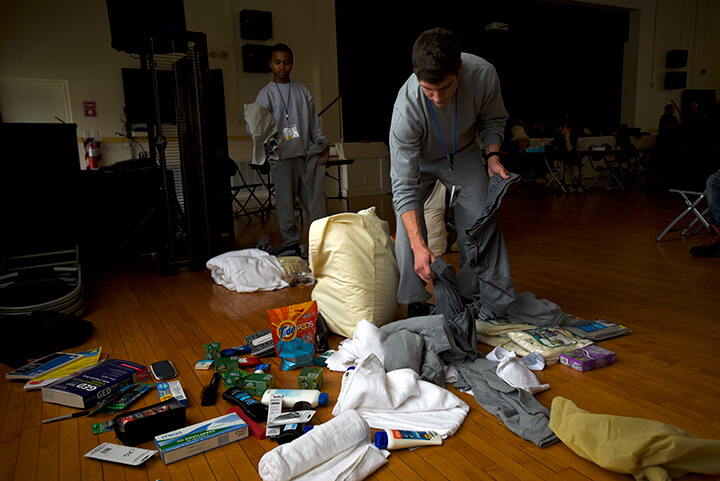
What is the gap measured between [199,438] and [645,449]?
133cm

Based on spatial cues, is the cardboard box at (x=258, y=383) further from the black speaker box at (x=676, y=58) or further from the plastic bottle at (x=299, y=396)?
the black speaker box at (x=676, y=58)

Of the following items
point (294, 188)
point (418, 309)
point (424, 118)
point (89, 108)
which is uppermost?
point (89, 108)

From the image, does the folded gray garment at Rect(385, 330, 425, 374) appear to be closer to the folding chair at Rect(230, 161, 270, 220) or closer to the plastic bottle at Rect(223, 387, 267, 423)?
the plastic bottle at Rect(223, 387, 267, 423)

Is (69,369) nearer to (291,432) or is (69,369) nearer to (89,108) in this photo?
(291,432)

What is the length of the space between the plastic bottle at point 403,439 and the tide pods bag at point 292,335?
702 millimetres

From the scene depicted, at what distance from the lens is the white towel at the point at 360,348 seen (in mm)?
2119

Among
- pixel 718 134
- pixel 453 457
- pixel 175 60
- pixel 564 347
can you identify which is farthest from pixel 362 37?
pixel 453 457

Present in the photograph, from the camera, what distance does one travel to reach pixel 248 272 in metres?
3.61

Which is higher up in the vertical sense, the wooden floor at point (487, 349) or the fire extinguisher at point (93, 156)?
the fire extinguisher at point (93, 156)

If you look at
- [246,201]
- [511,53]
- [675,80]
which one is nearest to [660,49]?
[675,80]

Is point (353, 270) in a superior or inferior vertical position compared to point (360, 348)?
superior

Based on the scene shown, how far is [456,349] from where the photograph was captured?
2.09 m

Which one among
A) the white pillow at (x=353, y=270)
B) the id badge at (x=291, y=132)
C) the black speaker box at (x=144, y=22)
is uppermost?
the black speaker box at (x=144, y=22)

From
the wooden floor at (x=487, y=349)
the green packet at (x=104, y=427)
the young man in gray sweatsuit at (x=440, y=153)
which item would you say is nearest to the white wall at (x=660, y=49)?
the wooden floor at (x=487, y=349)
